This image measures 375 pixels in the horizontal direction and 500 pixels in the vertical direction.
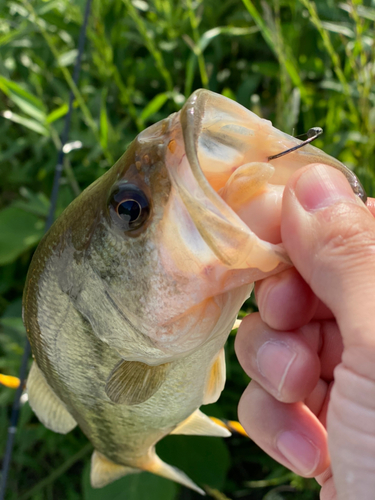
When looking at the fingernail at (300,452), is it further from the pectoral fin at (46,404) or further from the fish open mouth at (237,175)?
the pectoral fin at (46,404)

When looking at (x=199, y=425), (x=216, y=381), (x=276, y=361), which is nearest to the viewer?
(x=276, y=361)

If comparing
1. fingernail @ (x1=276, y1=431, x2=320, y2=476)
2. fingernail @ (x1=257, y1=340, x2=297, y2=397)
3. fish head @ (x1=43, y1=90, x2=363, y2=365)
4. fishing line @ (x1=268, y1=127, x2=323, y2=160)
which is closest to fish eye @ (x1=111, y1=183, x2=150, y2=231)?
fish head @ (x1=43, y1=90, x2=363, y2=365)

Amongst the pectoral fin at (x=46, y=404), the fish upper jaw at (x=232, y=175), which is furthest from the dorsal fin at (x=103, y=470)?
the fish upper jaw at (x=232, y=175)

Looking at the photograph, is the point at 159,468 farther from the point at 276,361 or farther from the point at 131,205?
the point at 131,205

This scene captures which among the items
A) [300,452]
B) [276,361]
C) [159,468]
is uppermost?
[276,361]

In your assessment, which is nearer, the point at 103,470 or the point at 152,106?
the point at 103,470

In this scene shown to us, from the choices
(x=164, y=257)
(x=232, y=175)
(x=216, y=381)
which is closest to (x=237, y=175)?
(x=232, y=175)
